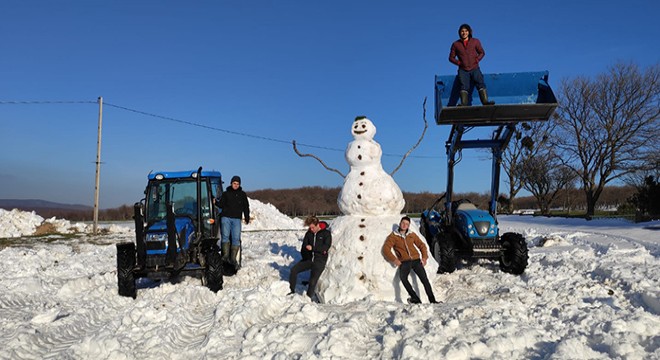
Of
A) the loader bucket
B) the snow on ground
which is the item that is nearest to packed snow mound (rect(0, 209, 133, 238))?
the snow on ground

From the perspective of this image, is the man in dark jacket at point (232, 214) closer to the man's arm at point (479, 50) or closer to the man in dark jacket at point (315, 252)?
the man in dark jacket at point (315, 252)

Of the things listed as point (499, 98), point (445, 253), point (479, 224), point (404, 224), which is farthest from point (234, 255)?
point (499, 98)

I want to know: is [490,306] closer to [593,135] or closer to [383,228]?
[383,228]

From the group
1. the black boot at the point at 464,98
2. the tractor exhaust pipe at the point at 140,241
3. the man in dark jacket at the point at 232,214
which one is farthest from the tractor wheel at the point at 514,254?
the tractor exhaust pipe at the point at 140,241

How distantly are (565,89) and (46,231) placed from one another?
30.3m

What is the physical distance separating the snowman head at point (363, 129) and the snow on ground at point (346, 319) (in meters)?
2.57

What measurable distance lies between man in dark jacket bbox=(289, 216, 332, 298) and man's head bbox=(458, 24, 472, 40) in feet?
13.0

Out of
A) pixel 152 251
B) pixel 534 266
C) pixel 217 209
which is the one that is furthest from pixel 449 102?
pixel 152 251

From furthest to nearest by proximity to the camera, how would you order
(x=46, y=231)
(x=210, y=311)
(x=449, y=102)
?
(x=46, y=231) → (x=449, y=102) → (x=210, y=311)

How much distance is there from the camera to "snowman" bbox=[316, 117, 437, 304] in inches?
261

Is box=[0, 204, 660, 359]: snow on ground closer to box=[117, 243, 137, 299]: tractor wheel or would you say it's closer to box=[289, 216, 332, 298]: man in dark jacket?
box=[117, 243, 137, 299]: tractor wheel

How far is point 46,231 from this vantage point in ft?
70.5

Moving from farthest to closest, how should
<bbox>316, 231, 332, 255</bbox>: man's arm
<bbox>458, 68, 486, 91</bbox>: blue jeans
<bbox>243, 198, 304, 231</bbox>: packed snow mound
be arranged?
<bbox>243, 198, 304, 231</bbox>: packed snow mound
<bbox>458, 68, 486, 91</bbox>: blue jeans
<bbox>316, 231, 332, 255</bbox>: man's arm

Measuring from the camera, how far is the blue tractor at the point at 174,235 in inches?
274
